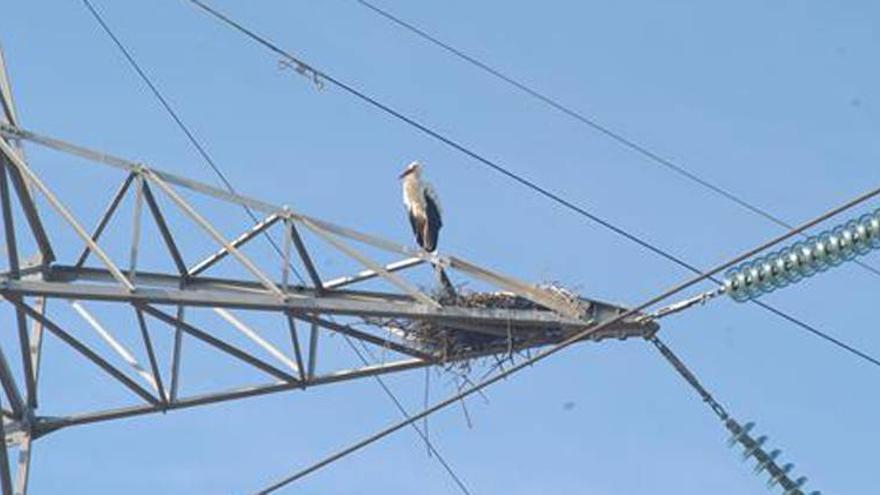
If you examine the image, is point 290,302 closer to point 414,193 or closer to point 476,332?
point 476,332

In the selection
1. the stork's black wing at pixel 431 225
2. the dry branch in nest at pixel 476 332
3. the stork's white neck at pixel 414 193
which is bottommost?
the dry branch in nest at pixel 476 332

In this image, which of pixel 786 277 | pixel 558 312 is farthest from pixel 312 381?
pixel 786 277

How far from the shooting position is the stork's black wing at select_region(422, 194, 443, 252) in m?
27.2

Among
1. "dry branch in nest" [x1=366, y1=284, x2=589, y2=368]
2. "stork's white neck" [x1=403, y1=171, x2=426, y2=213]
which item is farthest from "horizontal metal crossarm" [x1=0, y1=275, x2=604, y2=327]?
"stork's white neck" [x1=403, y1=171, x2=426, y2=213]

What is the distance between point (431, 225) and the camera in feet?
90.2

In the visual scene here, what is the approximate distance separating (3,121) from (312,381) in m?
3.55

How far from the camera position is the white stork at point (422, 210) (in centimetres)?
2734

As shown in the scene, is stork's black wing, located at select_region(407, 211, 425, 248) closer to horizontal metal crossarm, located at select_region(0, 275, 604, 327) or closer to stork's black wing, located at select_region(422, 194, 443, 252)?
stork's black wing, located at select_region(422, 194, 443, 252)

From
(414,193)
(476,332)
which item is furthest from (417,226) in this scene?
(476,332)

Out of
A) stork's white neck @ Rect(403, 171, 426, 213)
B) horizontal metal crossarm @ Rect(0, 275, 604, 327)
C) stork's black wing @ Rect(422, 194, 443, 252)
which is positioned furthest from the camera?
stork's white neck @ Rect(403, 171, 426, 213)

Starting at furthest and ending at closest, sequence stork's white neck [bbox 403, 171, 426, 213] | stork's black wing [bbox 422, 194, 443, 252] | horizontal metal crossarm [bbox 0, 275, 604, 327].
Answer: stork's white neck [bbox 403, 171, 426, 213] → stork's black wing [bbox 422, 194, 443, 252] → horizontal metal crossarm [bbox 0, 275, 604, 327]

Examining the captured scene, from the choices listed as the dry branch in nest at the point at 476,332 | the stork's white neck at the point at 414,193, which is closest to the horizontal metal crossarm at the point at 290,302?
the dry branch in nest at the point at 476,332

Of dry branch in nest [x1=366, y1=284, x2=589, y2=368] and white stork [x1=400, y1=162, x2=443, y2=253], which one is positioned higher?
white stork [x1=400, y1=162, x2=443, y2=253]

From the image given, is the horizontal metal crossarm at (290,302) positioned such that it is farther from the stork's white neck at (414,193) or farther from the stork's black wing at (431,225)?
the stork's white neck at (414,193)
